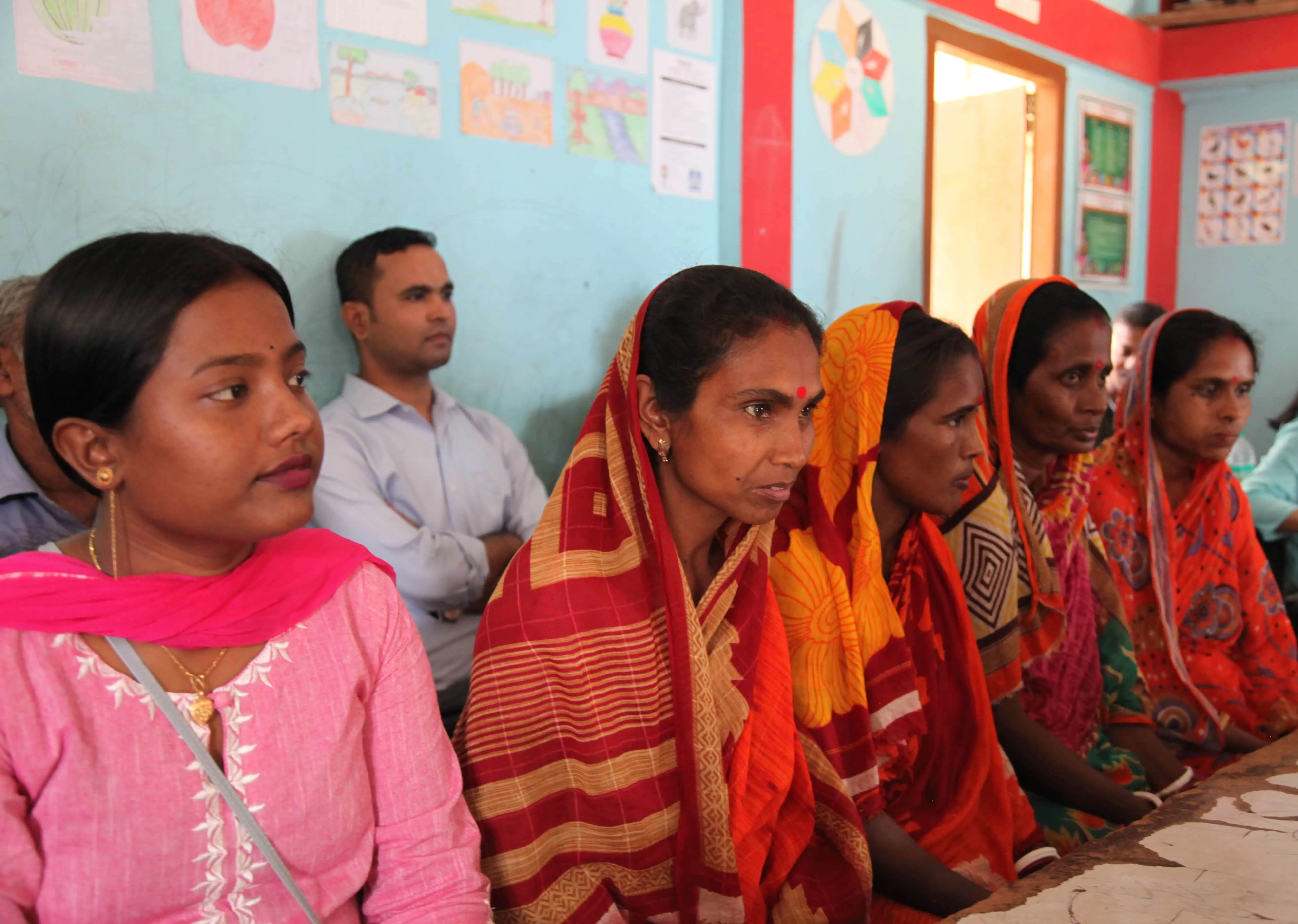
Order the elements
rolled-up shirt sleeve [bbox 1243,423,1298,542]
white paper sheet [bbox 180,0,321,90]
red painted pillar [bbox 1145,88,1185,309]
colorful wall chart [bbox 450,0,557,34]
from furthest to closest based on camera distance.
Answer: red painted pillar [bbox 1145,88,1185,309]
rolled-up shirt sleeve [bbox 1243,423,1298,542]
colorful wall chart [bbox 450,0,557,34]
white paper sheet [bbox 180,0,321,90]

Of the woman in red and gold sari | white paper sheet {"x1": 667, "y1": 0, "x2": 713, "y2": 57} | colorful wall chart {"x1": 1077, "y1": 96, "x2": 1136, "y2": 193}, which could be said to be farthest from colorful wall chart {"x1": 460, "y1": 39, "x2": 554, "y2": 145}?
colorful wall chart {"x1": 1077, "y1": 96, "x2": 1136, "y2": 193}

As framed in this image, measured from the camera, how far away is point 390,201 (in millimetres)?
2744

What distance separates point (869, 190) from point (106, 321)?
11.9ft

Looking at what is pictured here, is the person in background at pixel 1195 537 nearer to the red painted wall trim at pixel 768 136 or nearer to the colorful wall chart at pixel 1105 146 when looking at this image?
the red painted wall trim at pixel 768 136

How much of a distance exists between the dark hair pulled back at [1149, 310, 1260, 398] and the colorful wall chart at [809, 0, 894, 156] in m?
1.72

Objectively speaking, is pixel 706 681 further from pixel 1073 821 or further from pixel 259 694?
pixel 1073 821

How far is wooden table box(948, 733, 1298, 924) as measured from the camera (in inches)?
44.1

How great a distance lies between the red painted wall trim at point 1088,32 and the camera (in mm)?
4582

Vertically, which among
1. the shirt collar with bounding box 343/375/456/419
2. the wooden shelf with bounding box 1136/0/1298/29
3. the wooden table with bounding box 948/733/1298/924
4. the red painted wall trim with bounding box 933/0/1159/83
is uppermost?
the wooden shelf with bounding box 1136/0/1298/29

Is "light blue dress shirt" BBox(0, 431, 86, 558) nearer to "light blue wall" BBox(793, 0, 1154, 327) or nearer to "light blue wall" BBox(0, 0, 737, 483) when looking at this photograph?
"light blue wall" BBox(0, 0, 737, 483)

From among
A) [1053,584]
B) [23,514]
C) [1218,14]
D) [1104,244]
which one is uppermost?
[1218,14]

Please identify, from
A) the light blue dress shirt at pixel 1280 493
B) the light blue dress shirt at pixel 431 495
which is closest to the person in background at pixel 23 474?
the light blue dress shirt at pixel 431 495

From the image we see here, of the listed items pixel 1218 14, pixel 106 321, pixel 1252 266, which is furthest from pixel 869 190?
pixel 106 321

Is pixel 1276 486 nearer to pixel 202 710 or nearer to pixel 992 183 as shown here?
pixel 992 183
